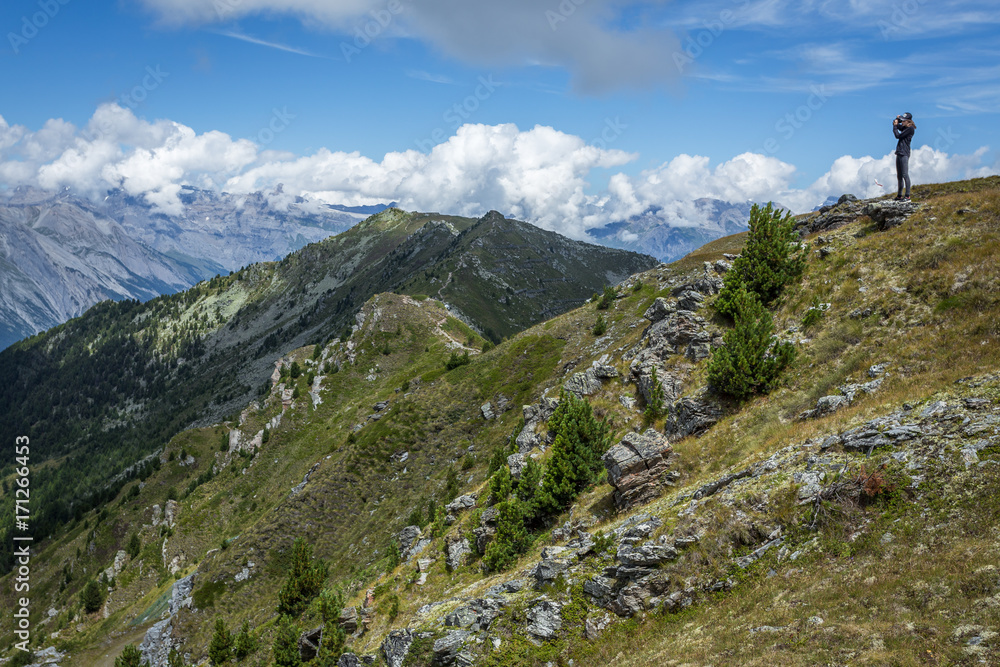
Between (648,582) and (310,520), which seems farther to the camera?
(310,520)

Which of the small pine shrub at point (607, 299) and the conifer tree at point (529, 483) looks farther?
the small pine shrub at point (607, 299)

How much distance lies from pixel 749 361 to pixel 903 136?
1815 cm

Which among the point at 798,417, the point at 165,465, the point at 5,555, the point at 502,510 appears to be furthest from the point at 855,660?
the point at 5,555

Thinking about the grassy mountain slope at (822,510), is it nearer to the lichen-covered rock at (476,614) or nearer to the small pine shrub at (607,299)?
the lichen-covered rock at (476,614)

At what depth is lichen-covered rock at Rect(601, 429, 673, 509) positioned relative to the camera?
22141 mm

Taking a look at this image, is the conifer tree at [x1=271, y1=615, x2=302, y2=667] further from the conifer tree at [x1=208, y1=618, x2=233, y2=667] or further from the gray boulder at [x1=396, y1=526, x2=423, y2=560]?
the conifer tree at [x1=208, y1=618, x2=233, y2=667]

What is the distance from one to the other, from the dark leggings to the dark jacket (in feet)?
0.94

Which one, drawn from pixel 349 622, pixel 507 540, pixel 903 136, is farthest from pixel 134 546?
pixel 903 136

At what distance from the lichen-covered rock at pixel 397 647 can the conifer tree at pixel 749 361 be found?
18.8m

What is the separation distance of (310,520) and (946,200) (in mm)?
66463

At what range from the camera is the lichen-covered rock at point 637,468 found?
22.1 meters

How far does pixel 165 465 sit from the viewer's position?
121000mm

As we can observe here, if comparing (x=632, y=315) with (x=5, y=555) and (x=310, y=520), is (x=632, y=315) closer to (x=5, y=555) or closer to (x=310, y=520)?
(x=310, y=520)

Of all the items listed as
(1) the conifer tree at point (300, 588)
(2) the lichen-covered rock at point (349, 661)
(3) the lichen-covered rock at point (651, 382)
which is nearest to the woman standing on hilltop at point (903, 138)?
(3) the lichen-covered rock at point (651, 382)
